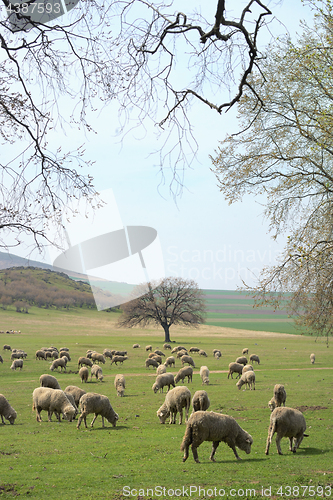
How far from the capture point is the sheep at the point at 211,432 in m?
9.00

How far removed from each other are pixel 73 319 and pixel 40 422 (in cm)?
8775

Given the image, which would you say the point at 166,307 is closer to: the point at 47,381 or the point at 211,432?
the point at 47,381

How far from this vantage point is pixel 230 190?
48.9ft

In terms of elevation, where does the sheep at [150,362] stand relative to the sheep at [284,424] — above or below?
below

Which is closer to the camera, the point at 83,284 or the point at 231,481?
the point at 231,481

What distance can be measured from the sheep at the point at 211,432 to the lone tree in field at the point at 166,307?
56.1m

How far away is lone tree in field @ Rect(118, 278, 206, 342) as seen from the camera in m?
67.3

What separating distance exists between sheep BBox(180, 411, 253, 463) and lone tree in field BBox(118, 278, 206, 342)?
5610cm

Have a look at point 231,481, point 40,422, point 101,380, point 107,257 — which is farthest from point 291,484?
point 107,257

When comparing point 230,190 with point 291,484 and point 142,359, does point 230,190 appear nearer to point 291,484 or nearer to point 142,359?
point 291,484

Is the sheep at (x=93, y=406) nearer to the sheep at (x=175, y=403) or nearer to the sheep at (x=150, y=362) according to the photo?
the sheep at (x=175, y=403)

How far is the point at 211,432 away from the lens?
9.13 metres

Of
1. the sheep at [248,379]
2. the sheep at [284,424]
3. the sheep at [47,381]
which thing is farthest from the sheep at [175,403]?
the sheep at [248,379]

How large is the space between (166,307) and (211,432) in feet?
195
